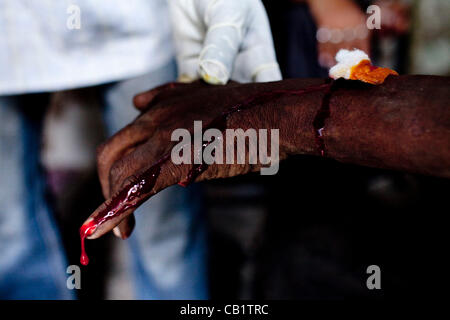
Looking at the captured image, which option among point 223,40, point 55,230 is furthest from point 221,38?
point 55,230

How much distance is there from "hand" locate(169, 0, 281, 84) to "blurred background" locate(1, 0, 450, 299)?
17 cm

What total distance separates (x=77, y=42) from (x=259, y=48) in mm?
514

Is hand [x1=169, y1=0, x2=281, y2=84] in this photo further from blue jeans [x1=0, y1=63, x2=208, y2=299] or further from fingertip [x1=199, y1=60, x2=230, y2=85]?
blue jeans [x1=0, y1=63, x2=208, y2=299]

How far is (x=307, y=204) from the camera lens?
6.18ft

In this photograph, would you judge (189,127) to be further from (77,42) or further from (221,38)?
(77,42)

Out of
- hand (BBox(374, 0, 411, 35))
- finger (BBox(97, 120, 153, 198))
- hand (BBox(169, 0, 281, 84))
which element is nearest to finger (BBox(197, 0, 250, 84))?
hand (BBox(169, 0, 281, 84))

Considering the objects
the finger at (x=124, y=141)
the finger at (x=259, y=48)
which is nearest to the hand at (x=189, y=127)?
the finger at (x=124, y=141)

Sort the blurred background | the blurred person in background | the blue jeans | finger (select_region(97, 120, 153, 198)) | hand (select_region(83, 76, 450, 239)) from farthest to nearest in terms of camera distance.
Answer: the blurred background → the blue jeans → the blurred person in background → finger (select_region(97, 120, 153, 198)) → hand (select_region(83, 76, 450, 239))

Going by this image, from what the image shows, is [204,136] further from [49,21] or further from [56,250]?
[56,250]

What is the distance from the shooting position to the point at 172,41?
1.16 m

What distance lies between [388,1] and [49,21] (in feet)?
5.58

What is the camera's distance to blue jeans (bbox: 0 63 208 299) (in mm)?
1189

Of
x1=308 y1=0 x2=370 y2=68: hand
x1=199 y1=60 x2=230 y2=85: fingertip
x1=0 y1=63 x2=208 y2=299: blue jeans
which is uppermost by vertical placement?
x1=308 y1=0 x2=370 y2=68: hand

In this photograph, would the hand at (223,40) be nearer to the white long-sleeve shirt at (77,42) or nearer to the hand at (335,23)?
the white long-sleeve shirt at (77,42)
